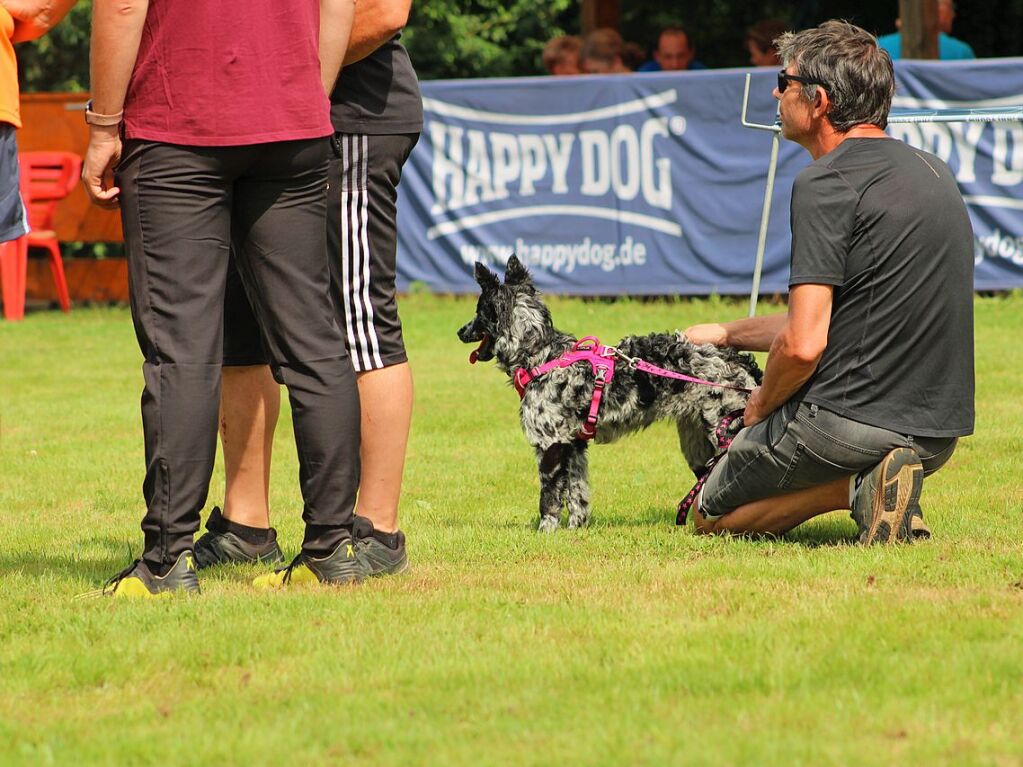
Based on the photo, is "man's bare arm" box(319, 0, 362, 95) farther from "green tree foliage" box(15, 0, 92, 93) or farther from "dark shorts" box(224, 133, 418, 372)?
"green tree foliage" box(15, 0, 92, 93)

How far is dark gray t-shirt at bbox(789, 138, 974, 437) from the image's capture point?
4.93 metres

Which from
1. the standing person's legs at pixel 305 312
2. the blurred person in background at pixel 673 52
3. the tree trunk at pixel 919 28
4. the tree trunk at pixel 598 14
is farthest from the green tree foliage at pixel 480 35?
the standing person's legs at pixel 305 312

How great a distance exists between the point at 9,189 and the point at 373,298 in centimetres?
128

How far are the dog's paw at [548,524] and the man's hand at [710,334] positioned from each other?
90cm

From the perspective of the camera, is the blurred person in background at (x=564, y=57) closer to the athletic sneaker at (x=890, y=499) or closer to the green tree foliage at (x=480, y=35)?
the green tree foliage at (x=480, y=35)

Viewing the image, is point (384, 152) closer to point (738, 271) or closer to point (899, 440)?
→ point (899, 440)

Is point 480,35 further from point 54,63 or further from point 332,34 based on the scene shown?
point 332,34

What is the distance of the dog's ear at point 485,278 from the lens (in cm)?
630

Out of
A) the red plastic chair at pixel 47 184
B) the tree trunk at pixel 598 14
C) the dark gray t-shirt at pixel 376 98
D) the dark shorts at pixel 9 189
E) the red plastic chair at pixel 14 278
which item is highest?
the dark gray t-shirt at pixel 376 98

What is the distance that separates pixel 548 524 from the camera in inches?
239

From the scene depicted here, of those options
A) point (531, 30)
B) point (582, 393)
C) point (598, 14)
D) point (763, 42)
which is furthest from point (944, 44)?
point (582, 393)

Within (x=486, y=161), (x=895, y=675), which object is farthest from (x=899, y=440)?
(x=486, y=161)

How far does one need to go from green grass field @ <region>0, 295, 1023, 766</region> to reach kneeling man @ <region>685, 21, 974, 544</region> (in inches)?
12.4

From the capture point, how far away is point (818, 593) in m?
4.35
